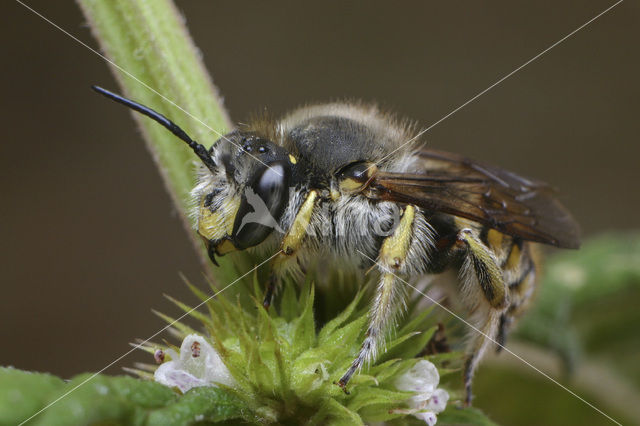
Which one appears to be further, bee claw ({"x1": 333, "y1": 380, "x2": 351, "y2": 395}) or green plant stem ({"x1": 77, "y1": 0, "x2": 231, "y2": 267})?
green plant stem ({"x1": 77, "y1": 0, "x2": 231, "y2": 267})

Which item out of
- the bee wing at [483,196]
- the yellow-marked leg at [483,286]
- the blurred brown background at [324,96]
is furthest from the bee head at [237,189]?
the blurred brown background at [324,96]

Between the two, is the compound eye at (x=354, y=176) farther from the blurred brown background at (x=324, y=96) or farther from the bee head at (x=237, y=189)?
the blurred brown background at (x=324, y=96)

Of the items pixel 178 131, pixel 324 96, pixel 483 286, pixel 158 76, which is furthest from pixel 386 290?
pixel 324 96

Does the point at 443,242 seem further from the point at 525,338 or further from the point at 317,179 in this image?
the point at 525,338

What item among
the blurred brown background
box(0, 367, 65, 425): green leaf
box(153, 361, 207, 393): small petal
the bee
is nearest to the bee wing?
the bee

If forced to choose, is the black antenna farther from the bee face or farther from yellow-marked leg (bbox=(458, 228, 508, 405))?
yellow-marked leg (bbox=(458, 228, 508, 405))

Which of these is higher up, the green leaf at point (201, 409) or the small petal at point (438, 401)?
the small petal at point (438, 401)

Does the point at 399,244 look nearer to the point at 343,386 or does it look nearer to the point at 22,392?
the point at 343,386
